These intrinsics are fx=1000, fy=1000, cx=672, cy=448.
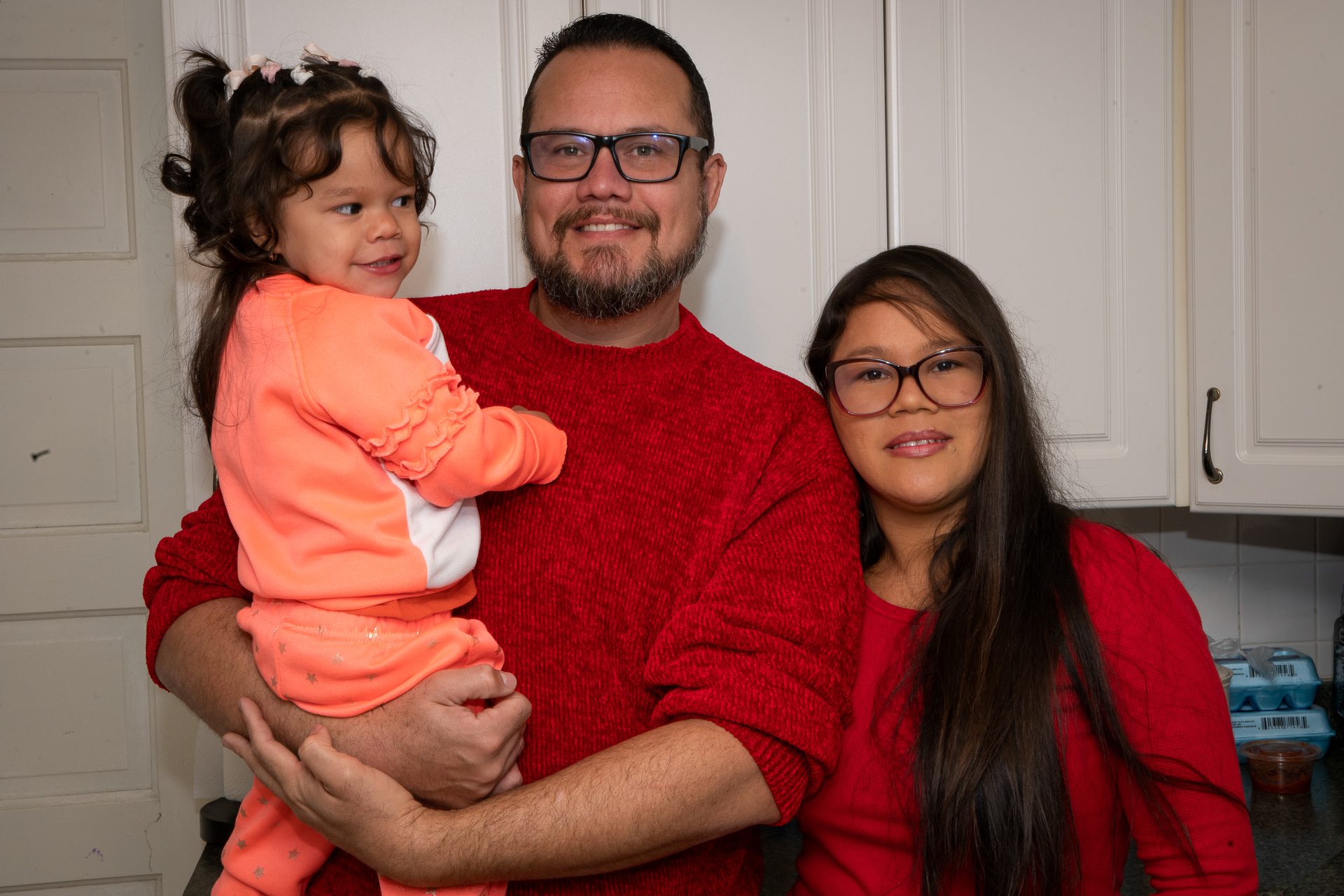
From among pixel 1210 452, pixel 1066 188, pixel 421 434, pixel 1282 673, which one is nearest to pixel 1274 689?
pixel 1282 673

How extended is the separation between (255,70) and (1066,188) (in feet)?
4.31

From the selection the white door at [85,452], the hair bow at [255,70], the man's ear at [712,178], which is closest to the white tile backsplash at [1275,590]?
the man's ear at [712,178]

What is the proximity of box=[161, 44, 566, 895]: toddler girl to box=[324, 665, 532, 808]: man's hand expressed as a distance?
0.02 meters

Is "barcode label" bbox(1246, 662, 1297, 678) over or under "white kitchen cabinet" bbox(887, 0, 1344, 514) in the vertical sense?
under

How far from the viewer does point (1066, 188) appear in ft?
5.72

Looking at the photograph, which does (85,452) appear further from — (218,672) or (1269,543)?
(1269,543)

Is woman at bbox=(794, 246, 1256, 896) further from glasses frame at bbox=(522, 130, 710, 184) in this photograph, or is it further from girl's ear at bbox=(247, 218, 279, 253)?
girl's ear at bbox=(247, 218, 279, 253)

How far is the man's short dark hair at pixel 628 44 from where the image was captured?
1.39 m

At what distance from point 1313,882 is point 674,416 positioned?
1.26 meters

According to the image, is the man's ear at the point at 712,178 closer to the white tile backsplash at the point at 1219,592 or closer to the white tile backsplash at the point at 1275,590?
the white tile backsplash at the point at 1219,592

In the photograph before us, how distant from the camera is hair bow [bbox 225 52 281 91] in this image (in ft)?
3.57

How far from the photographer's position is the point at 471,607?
1222 millimetres

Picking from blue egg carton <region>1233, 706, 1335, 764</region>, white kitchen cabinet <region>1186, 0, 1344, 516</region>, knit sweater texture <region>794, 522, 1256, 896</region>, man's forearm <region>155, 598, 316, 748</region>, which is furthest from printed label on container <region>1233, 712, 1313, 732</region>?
man's forearm <region>155, 598, 316, 748</region>

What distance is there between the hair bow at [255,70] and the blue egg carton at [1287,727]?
209cm
